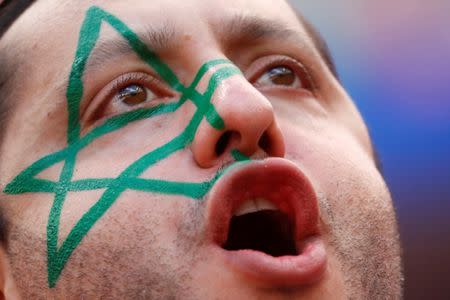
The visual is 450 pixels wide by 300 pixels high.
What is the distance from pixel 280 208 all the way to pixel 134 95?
1.47 feet

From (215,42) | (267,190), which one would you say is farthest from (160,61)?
(267,190)

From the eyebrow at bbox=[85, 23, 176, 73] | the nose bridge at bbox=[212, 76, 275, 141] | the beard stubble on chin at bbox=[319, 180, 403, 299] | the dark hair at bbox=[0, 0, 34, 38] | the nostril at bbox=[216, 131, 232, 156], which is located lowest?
the beard stubble on chin at bbox=[319, 180, 403, 299]

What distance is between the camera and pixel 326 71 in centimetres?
178

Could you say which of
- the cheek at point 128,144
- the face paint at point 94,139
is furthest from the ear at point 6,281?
the cheek at point 128,144

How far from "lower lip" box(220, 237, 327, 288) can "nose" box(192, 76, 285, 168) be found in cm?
21

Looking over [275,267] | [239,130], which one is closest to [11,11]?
[239,130]

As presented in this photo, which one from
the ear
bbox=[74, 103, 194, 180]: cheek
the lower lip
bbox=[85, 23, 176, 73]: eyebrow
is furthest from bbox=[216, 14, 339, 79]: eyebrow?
the ear

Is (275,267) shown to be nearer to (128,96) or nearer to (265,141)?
(265,141)

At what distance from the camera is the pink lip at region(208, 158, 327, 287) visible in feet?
4.00

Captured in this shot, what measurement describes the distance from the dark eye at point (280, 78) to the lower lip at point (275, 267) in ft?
1.73

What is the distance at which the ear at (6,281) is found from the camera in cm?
149

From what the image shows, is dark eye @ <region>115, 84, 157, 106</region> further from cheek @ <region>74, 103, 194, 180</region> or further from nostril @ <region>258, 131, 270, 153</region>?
nostril @ <region>258, 131, 270, 153</region>

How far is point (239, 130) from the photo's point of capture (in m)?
1.29

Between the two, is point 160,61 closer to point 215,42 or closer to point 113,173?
point 215,42
